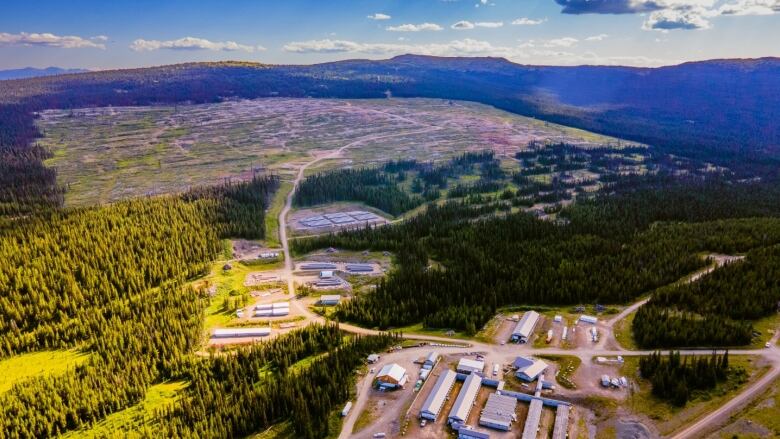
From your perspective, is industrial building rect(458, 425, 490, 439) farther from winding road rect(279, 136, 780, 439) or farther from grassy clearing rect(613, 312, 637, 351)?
grassy clearing rect(613, 312, 637, 351)

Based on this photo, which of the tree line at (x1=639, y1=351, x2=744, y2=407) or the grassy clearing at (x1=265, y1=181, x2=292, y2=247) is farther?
the grassy clearing at (x1=265, y1=181, x2=292, y2=247)

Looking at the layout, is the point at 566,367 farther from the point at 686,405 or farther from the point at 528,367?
the point at 686,405

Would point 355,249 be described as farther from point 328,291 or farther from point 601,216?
point 601,216

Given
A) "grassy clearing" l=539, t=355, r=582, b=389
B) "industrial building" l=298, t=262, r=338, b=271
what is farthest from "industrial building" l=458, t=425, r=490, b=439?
"industrial building" l=298, t=262, r=338, b=271

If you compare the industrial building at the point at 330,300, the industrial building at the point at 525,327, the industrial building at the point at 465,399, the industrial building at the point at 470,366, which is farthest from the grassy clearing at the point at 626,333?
the industrial building at the point at 330,300

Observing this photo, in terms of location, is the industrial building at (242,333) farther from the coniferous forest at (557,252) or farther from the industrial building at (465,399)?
the industrial building at (465,399)

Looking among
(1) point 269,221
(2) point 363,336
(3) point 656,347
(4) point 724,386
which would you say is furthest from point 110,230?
(4) point 724,386

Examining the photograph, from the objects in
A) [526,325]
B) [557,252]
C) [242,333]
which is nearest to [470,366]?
[526,325]
